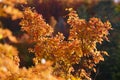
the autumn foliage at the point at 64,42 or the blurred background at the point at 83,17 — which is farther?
the blurred background at the point at 83,17

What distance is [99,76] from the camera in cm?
1298

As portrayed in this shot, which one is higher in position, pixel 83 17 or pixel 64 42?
pixel 83 17

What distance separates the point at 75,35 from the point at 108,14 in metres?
8.33

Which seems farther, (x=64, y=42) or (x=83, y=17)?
(x=83, y=17)

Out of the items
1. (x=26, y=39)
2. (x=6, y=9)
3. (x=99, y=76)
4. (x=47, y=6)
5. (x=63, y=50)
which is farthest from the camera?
(x=47, y=6)

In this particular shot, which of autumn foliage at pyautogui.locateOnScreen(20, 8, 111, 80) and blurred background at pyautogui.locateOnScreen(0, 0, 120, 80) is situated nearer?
autumn foliage at pyautogui.locateOnScreen(20, 8, 111, 80)

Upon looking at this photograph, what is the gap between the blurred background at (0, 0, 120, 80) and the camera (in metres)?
13.2

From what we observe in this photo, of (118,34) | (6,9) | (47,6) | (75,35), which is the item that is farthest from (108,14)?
(6,9)

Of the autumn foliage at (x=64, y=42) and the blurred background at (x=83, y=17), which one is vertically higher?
the blurred background at (x=83, y=17)

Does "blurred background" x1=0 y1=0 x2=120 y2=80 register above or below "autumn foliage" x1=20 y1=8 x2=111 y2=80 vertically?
above

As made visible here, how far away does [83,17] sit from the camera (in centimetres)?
1592

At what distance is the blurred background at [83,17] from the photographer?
43.2ft

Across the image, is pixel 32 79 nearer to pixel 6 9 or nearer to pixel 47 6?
pixel 6 9

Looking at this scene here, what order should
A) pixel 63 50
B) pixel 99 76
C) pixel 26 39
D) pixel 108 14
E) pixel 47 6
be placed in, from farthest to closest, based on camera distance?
pixel 47 6 → pixel 108 14 → pixel 26 39 → pixel 99 76 → pixel 63 50
